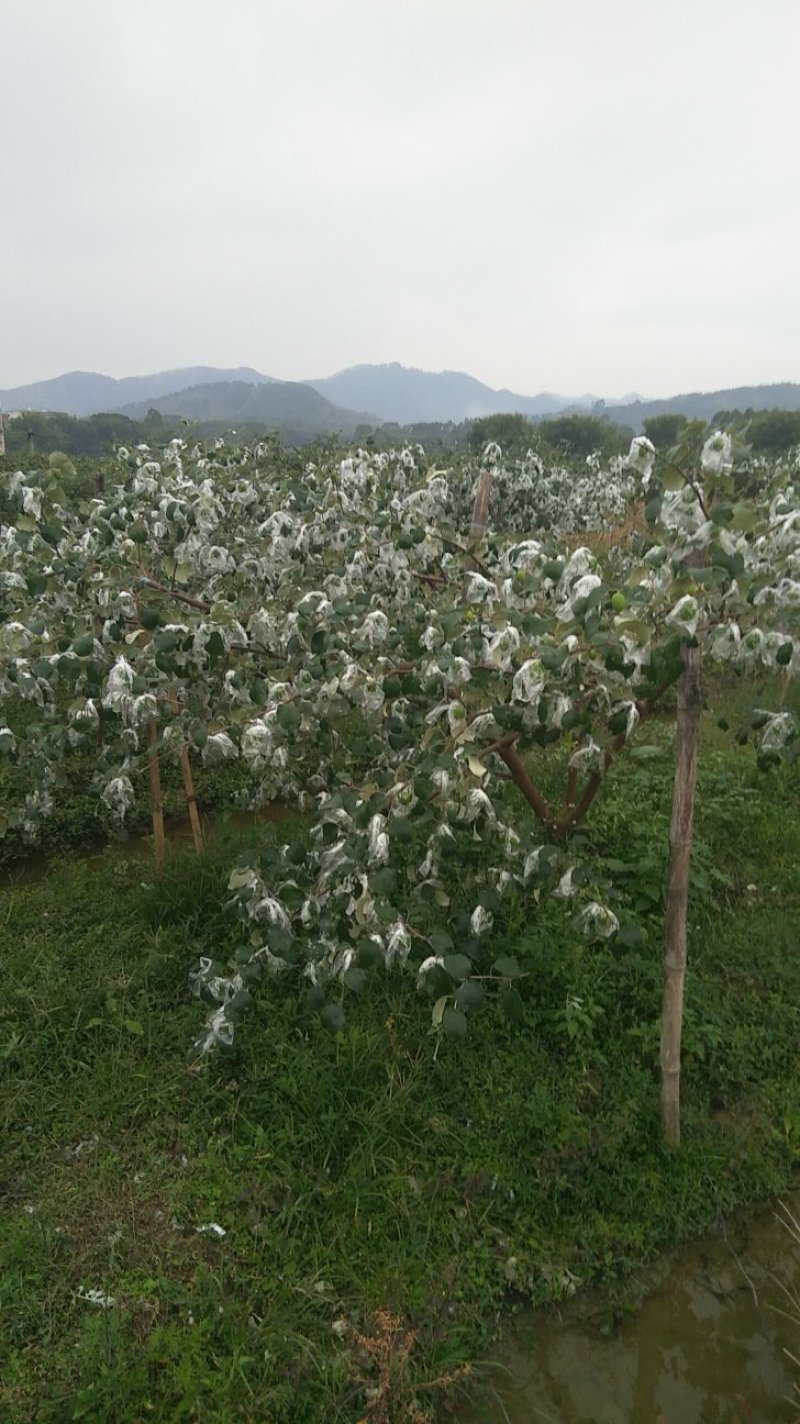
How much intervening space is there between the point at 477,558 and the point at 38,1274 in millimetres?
2708

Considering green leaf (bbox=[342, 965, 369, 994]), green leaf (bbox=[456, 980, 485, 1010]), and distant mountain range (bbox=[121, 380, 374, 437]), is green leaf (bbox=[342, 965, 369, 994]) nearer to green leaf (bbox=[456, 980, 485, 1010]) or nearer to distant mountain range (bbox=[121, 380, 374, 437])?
green leaf (bbox=[456, 980, 485, 1010])

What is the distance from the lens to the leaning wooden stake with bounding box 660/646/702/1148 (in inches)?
83.7

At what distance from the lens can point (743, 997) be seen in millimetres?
3150

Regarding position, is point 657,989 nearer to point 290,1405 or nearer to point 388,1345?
point 388,1345

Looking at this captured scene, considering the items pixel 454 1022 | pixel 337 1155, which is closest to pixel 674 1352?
pixel 337 1155

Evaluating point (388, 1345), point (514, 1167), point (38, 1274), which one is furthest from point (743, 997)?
point (38, 1274)

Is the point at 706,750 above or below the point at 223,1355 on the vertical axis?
above

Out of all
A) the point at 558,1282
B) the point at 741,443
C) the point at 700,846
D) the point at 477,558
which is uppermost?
the point at 741,443

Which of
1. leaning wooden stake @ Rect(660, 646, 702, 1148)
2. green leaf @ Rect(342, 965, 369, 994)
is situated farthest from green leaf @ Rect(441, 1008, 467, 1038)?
leaning wooden stake @ Rect(660, 646, 702, 1148)

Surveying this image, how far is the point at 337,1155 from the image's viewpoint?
8.45 feet

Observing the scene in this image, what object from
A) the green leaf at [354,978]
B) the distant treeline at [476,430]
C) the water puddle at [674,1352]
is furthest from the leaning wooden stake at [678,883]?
the distant treeline at [476,430]

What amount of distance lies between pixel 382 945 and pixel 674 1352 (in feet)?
4.75

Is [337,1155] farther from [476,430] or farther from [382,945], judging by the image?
[476,430]

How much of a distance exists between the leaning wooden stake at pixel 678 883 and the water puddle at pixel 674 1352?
39 cm
